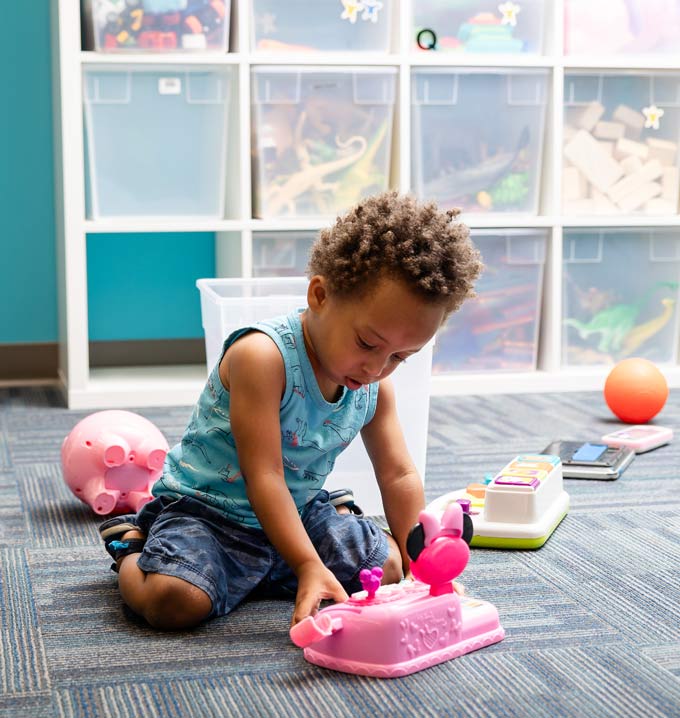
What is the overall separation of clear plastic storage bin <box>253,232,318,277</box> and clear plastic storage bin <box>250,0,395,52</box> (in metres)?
0.36

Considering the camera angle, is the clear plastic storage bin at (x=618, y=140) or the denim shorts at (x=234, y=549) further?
the clear plastic storage bin at (x=618, y=140)

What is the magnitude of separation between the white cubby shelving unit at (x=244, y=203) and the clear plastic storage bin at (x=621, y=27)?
0.13 ft

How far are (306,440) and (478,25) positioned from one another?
1434mm

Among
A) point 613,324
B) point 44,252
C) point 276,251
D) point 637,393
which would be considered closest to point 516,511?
point 637,393

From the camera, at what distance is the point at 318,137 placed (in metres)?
2.21

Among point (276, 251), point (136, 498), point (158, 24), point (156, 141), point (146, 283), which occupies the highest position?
point (158, 24)

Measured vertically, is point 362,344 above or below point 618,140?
below

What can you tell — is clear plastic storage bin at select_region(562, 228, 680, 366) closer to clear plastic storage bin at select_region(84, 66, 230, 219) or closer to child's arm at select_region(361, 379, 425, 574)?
clear plastic storage bin at select_region(84, 66, 230, 219)

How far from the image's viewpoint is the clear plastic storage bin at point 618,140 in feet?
7.68

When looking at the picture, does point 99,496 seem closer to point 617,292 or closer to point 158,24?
point 158,24

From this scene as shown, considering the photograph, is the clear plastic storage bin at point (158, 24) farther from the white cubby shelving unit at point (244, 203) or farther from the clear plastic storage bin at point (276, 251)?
the clear plastic storage bin at point (276, 251)

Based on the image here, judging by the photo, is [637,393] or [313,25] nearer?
[637,393]

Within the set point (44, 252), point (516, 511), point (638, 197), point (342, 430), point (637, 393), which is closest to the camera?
point (342, 430)

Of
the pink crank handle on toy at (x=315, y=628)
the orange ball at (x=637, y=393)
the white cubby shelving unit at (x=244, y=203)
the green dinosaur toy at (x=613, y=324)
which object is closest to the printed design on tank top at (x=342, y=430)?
the pink crank handle on toy at (x=315, y=628)
